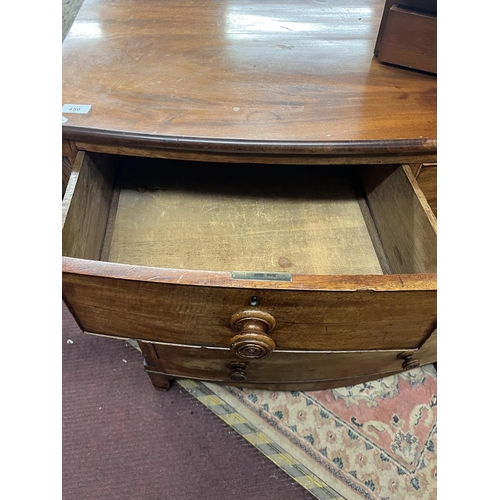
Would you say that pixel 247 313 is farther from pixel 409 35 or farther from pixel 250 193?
pixel 409 35

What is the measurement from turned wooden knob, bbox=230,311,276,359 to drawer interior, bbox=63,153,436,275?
211mm

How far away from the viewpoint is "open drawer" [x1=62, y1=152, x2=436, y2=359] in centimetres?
44

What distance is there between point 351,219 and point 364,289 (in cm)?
36

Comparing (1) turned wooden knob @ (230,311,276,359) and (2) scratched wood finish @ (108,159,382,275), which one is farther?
(2) scratched wood finish @ (108,159,382,275)

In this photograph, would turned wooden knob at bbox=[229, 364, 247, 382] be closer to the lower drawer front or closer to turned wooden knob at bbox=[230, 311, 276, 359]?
the lower drawer front

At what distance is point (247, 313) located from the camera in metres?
0.46

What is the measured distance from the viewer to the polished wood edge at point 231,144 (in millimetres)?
561

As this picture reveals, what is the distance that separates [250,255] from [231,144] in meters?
0.22

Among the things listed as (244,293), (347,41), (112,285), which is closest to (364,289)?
(244,293)

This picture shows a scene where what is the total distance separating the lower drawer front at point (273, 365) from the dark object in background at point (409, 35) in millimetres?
483

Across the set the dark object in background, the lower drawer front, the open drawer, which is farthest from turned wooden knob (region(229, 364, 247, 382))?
the dark object in background

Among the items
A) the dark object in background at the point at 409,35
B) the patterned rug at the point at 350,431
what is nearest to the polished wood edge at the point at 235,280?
the dark object in background at the point at 409,35

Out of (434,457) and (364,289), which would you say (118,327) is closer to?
(364,289)

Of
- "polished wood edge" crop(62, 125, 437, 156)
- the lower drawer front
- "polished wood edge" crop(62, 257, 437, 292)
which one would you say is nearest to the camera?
"polished wood edge" crop(62, 257, 437, 292)
